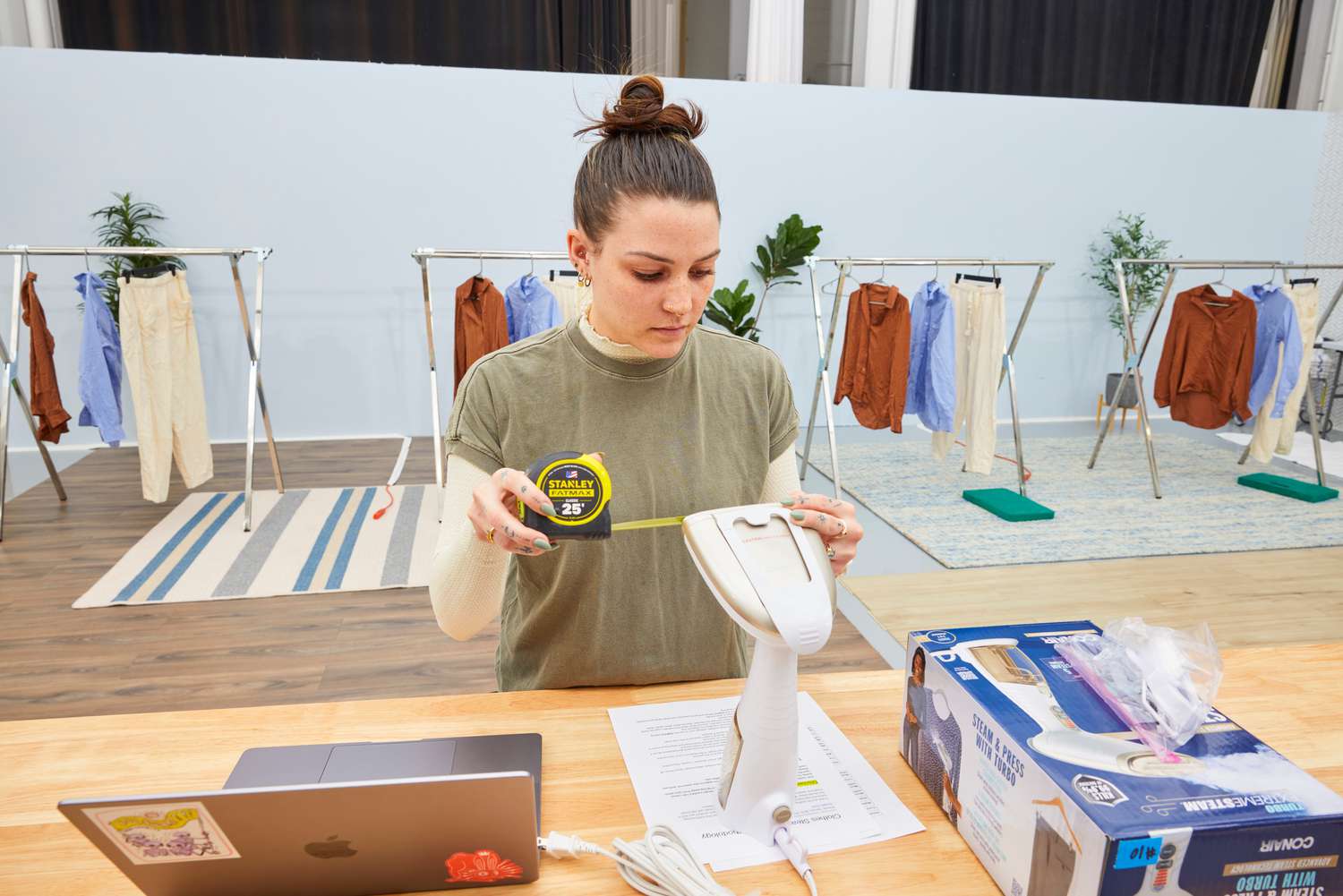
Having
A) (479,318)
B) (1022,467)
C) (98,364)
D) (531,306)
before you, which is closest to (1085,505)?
(1022,467)

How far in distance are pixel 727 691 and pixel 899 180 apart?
5.11 metres

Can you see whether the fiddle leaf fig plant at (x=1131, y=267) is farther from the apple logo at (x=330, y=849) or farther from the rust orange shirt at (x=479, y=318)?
the apple logo at (x=330, y=849)

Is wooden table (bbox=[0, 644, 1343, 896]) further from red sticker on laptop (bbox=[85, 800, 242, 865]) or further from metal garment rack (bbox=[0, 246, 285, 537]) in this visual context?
metal garment rack (bbox=[0, 246, 285, 537])

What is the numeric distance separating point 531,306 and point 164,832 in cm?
314

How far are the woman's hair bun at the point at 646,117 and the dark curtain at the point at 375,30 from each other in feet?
15.8

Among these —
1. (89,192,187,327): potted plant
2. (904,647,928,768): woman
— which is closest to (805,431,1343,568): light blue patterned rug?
(904,647,928,768): woman

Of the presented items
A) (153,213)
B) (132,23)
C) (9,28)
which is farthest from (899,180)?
(9,28)

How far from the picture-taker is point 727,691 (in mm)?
1068

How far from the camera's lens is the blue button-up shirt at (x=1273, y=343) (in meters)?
4.00

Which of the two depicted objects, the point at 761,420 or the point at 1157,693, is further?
the point at 761,420

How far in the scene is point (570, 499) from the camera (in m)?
0.86

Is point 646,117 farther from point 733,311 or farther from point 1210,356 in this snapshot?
point 1210,356

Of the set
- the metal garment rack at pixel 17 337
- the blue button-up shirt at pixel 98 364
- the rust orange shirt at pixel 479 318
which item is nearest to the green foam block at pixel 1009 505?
the rust orange shirt at pixel 479 318

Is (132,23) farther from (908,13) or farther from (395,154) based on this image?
(908,13)
